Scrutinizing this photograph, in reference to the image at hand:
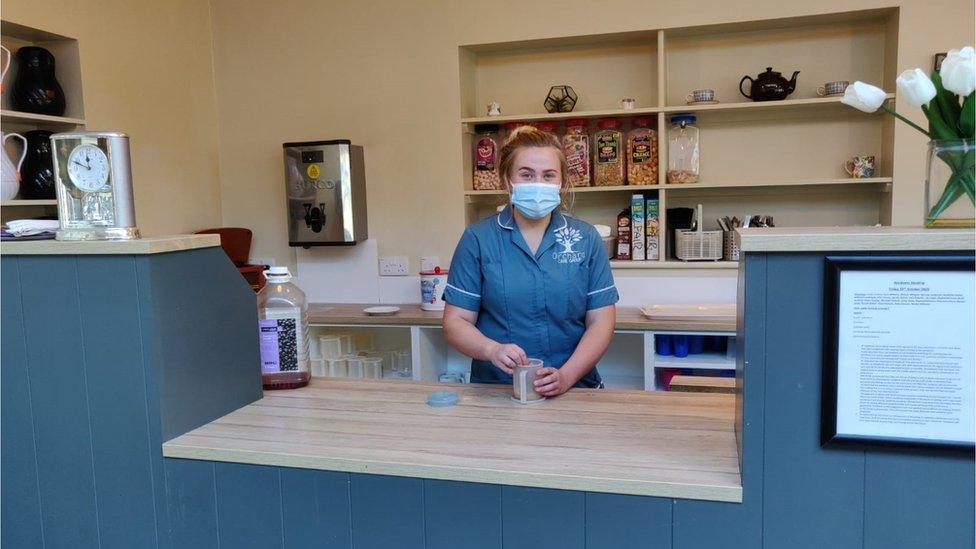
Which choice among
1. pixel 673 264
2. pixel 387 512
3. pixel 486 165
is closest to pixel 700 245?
pixel 673 264

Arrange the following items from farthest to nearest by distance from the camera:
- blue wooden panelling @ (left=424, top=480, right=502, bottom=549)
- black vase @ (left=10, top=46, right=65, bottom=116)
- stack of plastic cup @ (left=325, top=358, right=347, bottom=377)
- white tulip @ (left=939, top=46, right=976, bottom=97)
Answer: stack of plastic cup @ (left=325, top=358, right=347, bottom=377)
black vase @ (left=10, top=46, right=65, bottom=116)
blue wooden panelling @ (left=424, top=480, right=502, bottom=549)
white tulip @ (left=939, top=46, right=976, bottom=97)

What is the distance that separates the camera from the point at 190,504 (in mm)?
1438

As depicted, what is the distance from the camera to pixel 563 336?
6.48 feet

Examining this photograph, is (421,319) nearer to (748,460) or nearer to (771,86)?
(771,86)

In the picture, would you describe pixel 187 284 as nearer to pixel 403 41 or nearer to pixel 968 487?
pixel 968 487

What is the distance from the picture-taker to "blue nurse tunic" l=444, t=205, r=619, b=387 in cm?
194

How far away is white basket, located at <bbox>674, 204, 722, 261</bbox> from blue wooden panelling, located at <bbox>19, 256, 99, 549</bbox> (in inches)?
104

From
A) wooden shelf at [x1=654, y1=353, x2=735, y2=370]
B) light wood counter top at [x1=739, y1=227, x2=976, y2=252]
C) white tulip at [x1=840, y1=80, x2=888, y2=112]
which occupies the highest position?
white tulip at [x1=840, y1=80, x2=888, y2=112]

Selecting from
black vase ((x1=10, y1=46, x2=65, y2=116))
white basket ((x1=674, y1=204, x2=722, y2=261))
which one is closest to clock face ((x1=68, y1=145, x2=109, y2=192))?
black vase ((x1=10, y1=46, x2=65, y2=116))

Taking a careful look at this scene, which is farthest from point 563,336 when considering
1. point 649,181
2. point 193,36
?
point 193,36

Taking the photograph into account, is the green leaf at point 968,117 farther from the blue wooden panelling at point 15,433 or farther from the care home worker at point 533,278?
the blue wooden panelling at point 15,433

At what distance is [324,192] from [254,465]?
244 cm

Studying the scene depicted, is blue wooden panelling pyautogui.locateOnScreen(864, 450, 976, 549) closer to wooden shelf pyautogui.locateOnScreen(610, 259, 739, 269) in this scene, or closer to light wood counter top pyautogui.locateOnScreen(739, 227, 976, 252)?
light wood counter top pyautogui.locateOnScreen(739, 227, 976, 252)

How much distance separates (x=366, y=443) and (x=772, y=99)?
2.70 m
